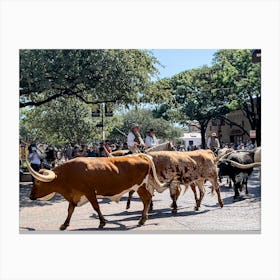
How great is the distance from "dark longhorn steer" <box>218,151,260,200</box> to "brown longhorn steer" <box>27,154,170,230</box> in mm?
2983

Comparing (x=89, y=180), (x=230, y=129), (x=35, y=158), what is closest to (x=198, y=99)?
(x=230, y=129)

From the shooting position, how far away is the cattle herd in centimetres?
717

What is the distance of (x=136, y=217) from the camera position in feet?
26.6

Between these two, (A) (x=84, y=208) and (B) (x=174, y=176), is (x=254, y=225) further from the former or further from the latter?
(A) (x=84, y=208)

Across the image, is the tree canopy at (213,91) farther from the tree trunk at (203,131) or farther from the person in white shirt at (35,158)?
the person in white shirt at (35,158)

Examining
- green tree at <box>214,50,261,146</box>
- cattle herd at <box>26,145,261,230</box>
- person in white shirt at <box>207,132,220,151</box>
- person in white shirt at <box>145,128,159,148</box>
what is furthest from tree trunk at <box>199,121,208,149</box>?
person in white shirt at <box>145,128,159,148</box>

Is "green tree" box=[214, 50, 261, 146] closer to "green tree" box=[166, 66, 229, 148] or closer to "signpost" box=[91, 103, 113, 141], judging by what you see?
"green tree" box=[166, 66, 229, 148]

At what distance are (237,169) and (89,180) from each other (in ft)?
13.4

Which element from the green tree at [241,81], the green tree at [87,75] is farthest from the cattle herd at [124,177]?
the green tree at [87,75]

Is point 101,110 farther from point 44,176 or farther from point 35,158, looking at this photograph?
point 44,176

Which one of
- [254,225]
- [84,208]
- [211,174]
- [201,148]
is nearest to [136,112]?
[201,148]
